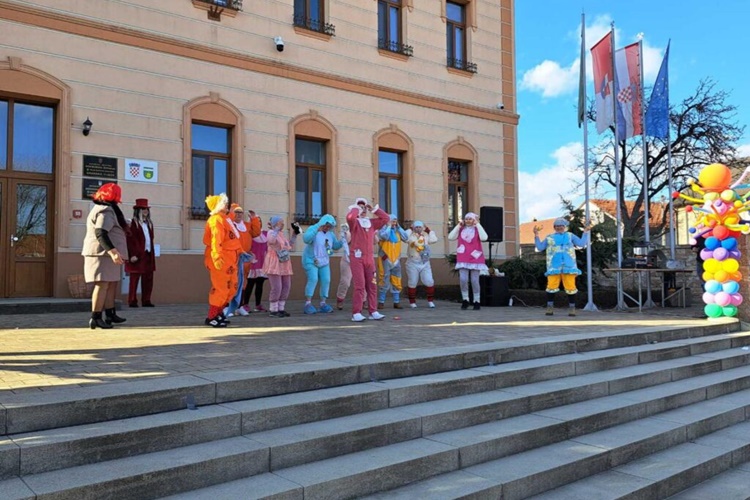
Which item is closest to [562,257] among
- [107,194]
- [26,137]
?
[107,194]

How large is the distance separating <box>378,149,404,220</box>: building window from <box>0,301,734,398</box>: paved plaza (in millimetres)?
5891

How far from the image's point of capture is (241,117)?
14.6 metres

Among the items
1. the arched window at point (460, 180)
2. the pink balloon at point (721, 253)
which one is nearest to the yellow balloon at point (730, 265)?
the pink balloon at point (721, 253)

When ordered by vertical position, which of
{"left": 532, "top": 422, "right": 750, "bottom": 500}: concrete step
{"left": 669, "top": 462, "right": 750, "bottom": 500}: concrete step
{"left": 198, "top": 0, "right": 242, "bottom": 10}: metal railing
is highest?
{"left": 198, "top": 0, "right": 242, "bottom": 10}: metal railing

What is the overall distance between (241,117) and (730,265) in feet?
35.0

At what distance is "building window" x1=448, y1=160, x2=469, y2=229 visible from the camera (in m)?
19.1

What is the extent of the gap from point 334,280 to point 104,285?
8348 mm

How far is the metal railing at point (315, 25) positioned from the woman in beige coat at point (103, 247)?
9109 mm

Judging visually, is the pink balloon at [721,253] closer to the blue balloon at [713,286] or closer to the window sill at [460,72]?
the blue balloon at [713,286]

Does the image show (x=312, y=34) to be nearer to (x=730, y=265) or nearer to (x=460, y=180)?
(x=460, y=180)

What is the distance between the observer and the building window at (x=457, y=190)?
1908 cm

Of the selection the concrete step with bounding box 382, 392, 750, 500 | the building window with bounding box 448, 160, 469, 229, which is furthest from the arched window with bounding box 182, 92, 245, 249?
the concrete step with bounding box 382, 392, 750, 500

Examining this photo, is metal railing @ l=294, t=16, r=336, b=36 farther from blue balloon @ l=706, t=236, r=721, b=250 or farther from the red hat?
blue balloon @ l=706, t=236, r=721, b=250

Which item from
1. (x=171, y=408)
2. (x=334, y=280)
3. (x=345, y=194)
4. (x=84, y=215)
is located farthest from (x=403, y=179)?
(x=171, y=408)
